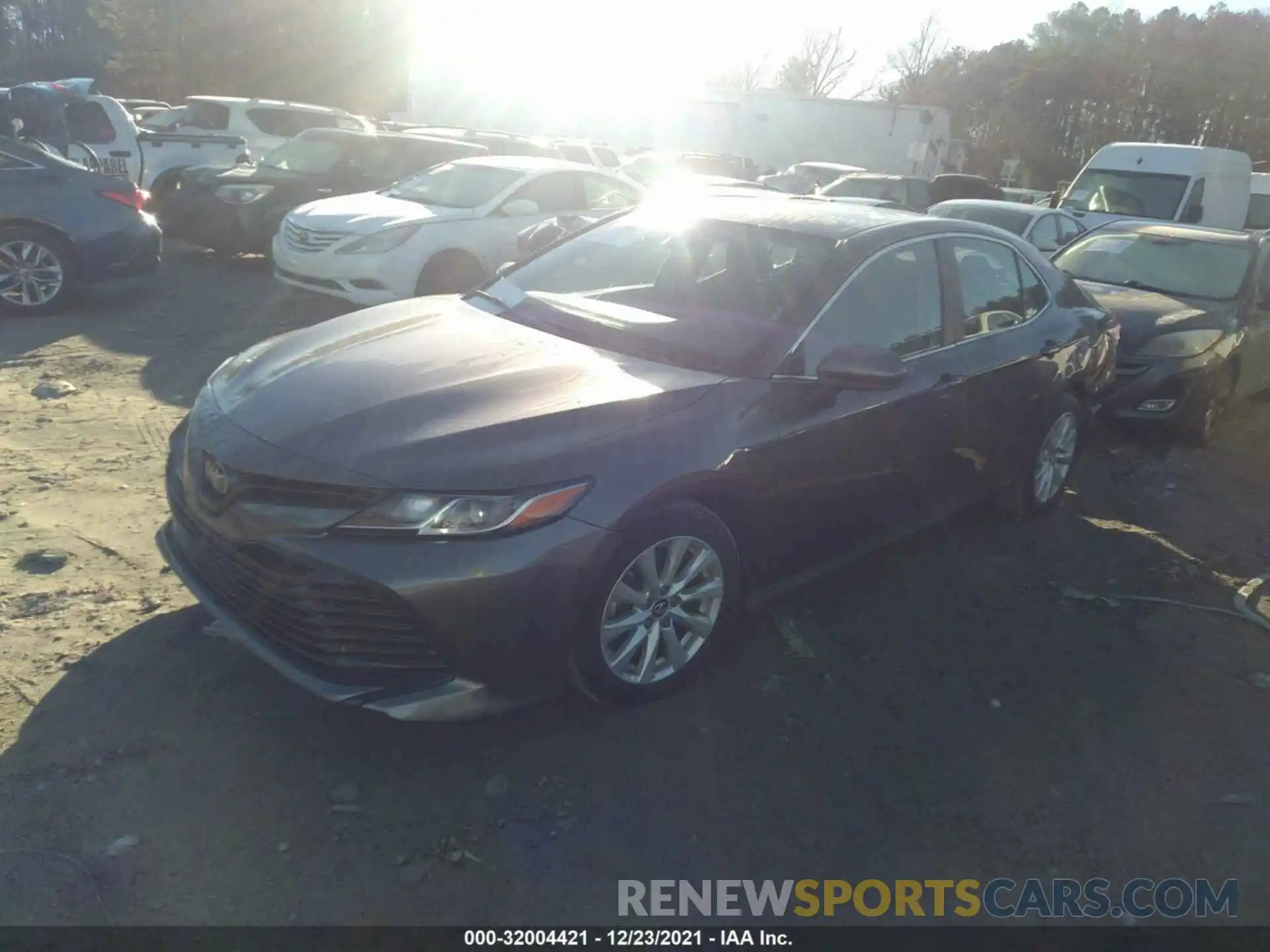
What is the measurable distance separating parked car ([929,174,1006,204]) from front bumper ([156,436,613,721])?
694 inches

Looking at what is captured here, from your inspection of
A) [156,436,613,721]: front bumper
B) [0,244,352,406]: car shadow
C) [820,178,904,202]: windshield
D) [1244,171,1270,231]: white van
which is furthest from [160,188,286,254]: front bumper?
[1244,171,1270,231]: white van

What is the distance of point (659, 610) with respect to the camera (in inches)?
137

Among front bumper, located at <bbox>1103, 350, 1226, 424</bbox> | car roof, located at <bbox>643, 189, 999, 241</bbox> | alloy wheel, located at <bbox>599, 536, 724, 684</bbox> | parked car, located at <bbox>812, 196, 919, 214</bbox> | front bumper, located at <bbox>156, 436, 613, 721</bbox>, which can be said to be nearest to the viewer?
front bumper, located at <bbox>156, 436, 613, 721</bbox>

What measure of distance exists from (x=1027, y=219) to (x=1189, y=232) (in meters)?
3.64

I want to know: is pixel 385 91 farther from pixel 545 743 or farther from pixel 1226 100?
pixel 545 743

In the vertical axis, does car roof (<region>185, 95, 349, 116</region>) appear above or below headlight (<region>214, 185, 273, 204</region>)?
above

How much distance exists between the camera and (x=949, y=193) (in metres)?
20.3

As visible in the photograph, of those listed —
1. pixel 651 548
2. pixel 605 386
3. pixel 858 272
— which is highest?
pixel 858 272

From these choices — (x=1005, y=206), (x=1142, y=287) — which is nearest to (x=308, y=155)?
(x=1005, y=206)

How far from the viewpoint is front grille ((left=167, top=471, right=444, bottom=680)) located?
296cm

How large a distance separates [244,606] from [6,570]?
157cm

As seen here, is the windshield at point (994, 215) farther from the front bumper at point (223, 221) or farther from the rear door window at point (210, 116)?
the rear door window at point (210, 116)

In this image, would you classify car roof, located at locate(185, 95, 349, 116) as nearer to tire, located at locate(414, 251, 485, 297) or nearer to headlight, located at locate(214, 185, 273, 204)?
headlight, located at locate(214, 185, 273, 204)

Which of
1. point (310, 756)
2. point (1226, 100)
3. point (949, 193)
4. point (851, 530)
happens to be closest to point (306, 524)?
point (310, 756)
